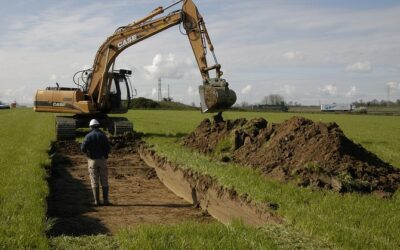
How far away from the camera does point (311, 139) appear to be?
36.0ft

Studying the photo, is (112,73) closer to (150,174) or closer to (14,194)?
(150,174)

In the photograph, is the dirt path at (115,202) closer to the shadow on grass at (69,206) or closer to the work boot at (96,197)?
the shadow on grass at (69,206)

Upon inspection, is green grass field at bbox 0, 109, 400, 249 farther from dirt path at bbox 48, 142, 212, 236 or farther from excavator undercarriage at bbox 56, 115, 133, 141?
excavator undercarriage at bbox 56, 115, 133, 141

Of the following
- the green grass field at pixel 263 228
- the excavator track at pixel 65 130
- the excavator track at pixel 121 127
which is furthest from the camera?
the excavator track at pixel 121 127

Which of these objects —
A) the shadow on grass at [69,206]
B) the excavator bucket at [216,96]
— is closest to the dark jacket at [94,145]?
the shadow on grass at [69,206]

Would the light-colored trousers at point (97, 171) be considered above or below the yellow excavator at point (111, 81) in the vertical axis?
below

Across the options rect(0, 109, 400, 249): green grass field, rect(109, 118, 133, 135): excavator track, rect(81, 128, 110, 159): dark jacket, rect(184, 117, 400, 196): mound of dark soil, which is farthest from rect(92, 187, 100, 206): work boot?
rect(109, 118, 133, 135): excavator track

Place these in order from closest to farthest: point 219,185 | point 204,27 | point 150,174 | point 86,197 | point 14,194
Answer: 1. point 14,194
2. point 219,185
3. point 86,197
4. point 150,174
5. point 204,27

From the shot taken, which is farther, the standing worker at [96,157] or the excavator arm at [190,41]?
the excavator arm at [190,41]

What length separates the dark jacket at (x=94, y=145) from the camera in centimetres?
1030

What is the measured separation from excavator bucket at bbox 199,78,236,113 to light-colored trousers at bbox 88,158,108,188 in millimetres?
7028

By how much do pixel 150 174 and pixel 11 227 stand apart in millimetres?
7523

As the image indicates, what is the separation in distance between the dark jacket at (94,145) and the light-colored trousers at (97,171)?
109 millimetres

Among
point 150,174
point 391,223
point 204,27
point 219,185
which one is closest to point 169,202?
point 219,185
